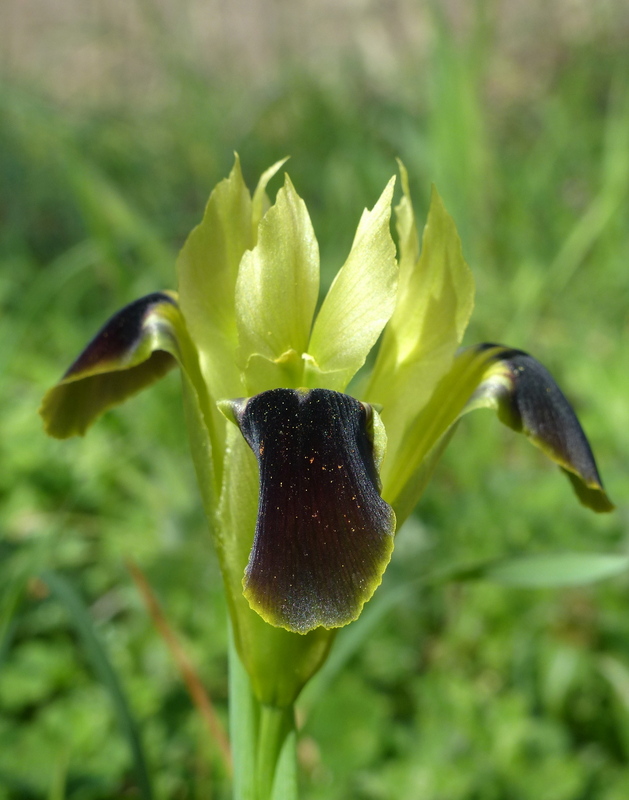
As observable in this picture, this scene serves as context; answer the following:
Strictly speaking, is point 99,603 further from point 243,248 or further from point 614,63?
point 614,63

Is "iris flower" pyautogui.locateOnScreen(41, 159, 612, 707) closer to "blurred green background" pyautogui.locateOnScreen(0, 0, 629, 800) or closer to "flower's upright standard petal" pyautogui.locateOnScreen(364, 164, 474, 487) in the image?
"flower's upright standard petal" pyautogui.locateOnScreen(364, 164, 474, 487)

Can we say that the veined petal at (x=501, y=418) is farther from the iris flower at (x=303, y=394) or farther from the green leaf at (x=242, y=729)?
the green leaf at (x=242, y=729)

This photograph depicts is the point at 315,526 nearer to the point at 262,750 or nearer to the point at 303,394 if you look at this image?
the point at 303,394

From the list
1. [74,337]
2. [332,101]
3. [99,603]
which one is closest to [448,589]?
[99,603]

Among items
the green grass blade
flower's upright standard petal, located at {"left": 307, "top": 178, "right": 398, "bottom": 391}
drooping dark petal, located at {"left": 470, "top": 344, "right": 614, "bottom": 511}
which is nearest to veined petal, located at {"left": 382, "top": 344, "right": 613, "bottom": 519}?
drooping dark petal, located at {"left": 470, "top": 344, "right": 614, "bottom": 511}

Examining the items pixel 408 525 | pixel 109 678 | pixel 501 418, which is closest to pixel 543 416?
pixel 501 418

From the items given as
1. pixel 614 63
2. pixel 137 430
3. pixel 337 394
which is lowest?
pixel 614 63

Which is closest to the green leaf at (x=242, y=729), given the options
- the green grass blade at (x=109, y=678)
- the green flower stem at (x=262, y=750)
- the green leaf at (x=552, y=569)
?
the green flower stem at (x=262, y=750)
